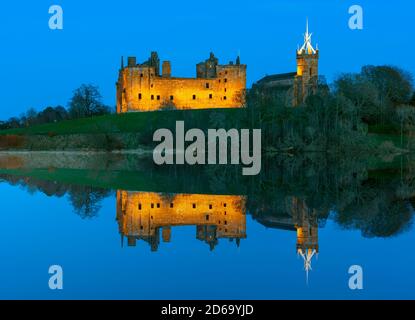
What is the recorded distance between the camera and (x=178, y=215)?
14.1 m

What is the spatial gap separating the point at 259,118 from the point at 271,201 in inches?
1383

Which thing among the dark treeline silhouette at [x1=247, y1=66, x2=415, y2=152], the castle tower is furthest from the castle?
the dark treeline silhouette at [x1=247, y1=66, x2=415, y2=152]

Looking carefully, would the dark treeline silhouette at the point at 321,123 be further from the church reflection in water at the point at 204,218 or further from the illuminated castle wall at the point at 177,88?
the church reflection in water at the point at 204,218

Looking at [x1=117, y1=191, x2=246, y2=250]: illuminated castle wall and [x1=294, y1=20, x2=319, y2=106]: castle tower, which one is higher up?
[x1=294, y1=20, x2=319, y2=106]: castle tower

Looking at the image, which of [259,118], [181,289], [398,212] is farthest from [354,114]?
[181,289]

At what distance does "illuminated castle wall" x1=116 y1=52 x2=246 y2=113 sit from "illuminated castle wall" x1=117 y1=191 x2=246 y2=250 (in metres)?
67.7

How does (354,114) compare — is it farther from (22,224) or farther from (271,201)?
(22,224)

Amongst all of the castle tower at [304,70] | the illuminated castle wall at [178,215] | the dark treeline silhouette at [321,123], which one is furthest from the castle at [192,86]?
the illuminated castle wall at [178,215]

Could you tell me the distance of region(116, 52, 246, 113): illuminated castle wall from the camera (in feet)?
279

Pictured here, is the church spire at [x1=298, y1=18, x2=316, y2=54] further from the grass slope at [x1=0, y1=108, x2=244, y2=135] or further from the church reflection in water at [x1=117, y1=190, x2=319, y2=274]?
the church reflection in water at [x1=117, y1=190, x2=319, y2=274]

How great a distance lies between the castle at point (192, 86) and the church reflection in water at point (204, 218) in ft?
224

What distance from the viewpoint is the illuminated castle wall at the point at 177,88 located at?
85.0 meters
